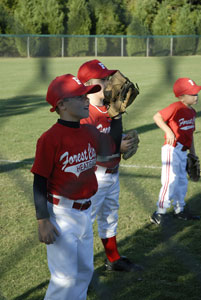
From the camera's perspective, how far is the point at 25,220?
3.83 meters

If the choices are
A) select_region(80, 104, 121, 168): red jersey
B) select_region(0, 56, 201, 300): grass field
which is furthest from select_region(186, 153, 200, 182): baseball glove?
select_region(80, 104, 121, 168): red jersey

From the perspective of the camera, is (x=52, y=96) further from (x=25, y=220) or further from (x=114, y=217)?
(x=25, y=220)

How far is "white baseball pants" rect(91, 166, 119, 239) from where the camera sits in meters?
2.79

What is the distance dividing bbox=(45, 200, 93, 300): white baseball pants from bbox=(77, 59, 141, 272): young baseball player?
545mm

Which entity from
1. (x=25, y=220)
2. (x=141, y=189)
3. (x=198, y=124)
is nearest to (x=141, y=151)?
(x=141, y=189)

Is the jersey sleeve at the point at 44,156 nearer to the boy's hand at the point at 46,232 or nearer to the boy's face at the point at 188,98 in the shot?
the boy's hand at the point at 46,232

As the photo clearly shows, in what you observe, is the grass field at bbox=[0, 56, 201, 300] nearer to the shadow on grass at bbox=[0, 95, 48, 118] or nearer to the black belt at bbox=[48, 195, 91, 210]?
the black belt at bbox=[48, 195, 91, 210]

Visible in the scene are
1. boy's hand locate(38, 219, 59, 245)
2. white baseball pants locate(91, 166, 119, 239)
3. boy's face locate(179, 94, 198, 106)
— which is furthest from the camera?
boy's face locate(179, 94, 198, 106)

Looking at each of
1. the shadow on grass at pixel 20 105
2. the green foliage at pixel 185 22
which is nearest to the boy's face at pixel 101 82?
the green foliage at pixel 185 22

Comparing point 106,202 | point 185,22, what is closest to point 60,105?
point 185,22

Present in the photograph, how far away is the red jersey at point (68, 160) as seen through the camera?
6.87 ft

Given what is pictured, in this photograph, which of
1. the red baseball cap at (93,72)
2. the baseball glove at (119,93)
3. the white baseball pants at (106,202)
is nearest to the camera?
the baseball glove at (119,93)

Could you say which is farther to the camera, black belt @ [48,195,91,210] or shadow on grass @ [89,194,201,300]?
shadow on grass @ [89,194,201,300]

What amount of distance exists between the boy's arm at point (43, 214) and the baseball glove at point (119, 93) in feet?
2.26
